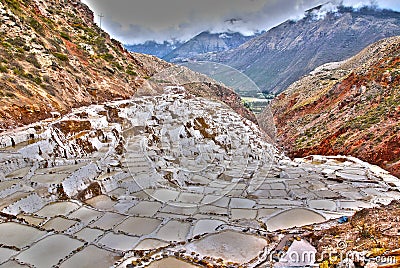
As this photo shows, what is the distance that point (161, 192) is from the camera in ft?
21.8

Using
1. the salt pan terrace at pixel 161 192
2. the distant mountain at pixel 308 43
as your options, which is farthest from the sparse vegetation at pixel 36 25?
the distant mountain at pixel 308 43

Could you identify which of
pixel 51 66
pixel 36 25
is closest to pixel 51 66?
pixel 51 66

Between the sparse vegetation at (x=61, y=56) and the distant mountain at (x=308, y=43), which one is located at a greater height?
the distant mountain at (x=308, y=43)

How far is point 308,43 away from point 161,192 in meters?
103

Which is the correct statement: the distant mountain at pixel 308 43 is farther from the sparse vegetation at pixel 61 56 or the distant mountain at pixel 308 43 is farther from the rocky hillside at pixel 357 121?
the sparse vegetation at pixel 61 56

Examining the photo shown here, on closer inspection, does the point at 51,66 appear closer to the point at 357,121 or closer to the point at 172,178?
the point at 172,178

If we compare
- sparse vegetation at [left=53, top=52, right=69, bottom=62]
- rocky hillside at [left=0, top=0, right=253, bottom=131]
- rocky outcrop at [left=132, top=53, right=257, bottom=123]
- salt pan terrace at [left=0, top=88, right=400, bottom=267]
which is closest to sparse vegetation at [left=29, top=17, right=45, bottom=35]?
rocky hillside at [left=0, top=0, right=253, bottom=131]

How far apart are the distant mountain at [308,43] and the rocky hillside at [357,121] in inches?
1377

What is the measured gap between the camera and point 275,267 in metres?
3.75

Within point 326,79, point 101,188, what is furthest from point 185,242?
point 326,79

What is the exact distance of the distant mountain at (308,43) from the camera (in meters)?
72.8

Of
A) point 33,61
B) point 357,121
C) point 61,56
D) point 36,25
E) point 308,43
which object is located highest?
point 308,43

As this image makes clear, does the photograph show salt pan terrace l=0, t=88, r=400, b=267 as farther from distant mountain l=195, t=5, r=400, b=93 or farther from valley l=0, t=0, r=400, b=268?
distant mountain l=195, t=5, r=400, b=93

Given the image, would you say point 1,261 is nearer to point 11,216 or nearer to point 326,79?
point 11,216
